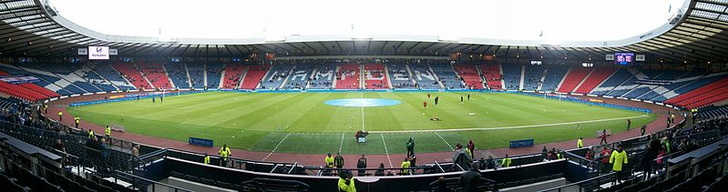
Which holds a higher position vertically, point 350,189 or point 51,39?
point 51,39

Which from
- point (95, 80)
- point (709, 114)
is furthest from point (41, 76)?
point (709, 114)

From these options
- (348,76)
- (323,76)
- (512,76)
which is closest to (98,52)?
(323,76)

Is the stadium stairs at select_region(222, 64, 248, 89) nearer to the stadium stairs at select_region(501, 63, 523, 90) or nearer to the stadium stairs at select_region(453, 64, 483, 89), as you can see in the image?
the stadium stairs at select_region(453, 64, 483, 89)

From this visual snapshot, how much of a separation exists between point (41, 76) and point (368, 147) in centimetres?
6516

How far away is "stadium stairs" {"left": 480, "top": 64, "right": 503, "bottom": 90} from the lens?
80.1 metres

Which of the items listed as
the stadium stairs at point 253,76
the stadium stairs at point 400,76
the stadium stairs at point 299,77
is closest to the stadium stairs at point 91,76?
the stadium stairs at point 253,76

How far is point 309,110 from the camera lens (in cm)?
4116

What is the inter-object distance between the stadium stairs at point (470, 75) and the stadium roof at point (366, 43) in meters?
3.53

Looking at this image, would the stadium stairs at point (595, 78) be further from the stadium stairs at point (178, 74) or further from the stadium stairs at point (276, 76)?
the stadium stairs at point (178, 74)

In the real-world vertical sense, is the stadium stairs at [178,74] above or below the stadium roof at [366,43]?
below

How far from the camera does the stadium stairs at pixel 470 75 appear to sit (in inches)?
3163

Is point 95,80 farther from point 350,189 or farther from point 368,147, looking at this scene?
point 350,189

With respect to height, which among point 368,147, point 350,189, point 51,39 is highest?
point 51,39

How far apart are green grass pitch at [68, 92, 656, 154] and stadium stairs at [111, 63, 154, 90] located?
31.3 metres
